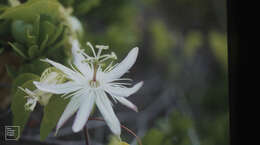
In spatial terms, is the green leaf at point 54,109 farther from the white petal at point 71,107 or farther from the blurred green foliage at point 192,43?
the blurred green foliage at point 192,43

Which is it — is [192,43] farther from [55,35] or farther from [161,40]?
[55,35]

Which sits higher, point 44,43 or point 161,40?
point 44,43

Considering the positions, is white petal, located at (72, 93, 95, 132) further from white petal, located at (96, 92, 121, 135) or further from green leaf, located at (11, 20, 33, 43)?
green leaf, located at (11, 20, 33, 43)

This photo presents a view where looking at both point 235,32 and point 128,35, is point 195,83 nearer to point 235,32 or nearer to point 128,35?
point 128,35

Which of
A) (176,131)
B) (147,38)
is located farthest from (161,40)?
(176,131)

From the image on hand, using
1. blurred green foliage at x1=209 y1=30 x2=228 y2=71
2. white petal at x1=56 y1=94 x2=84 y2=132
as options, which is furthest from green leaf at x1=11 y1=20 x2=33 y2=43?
blurred green foliage at x1=209 y1=30 x2=228 y2=71

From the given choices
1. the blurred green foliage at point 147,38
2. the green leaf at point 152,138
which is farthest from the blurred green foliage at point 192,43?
the green leaf at point 152,138

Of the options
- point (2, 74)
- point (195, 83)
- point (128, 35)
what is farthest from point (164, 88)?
point (2, 74)
